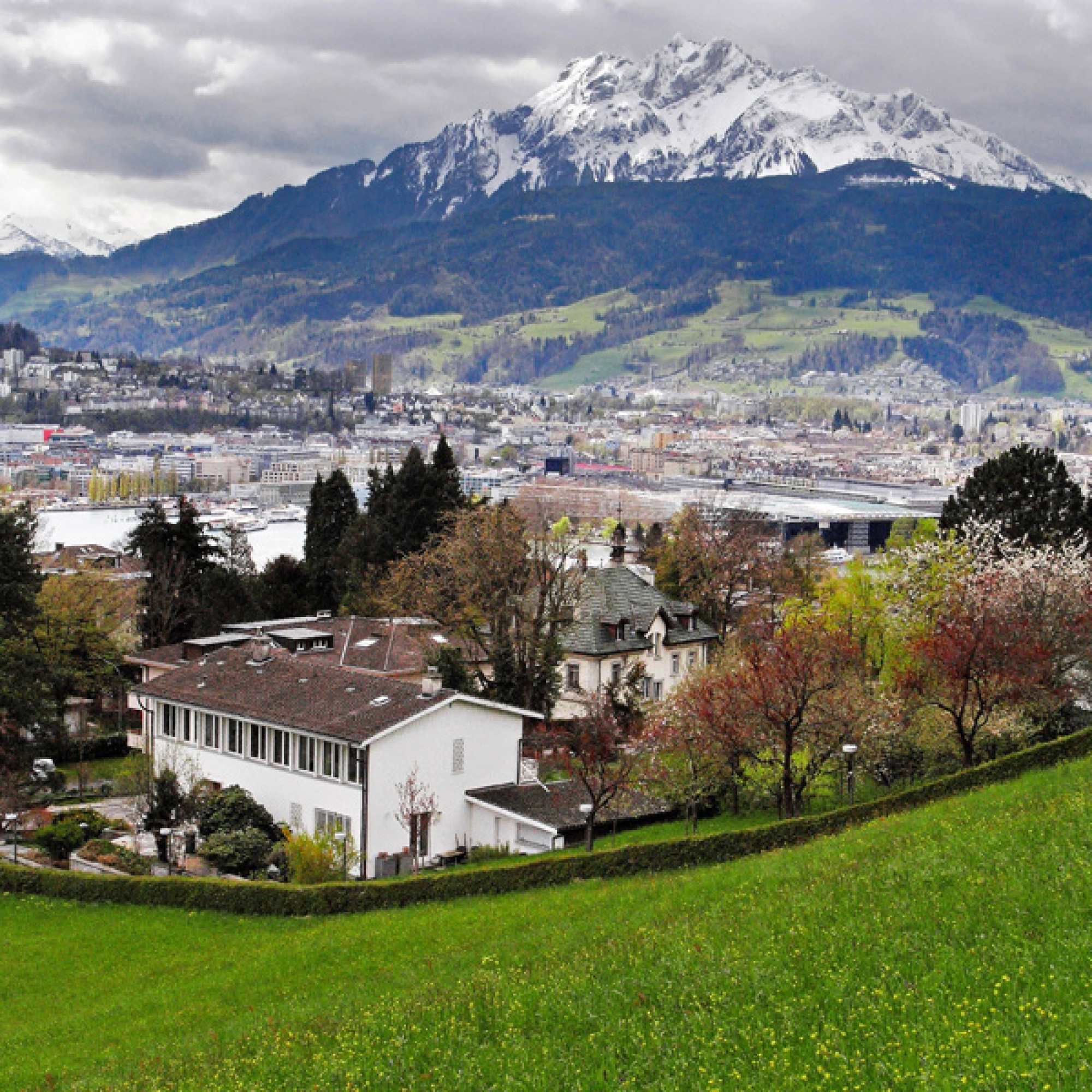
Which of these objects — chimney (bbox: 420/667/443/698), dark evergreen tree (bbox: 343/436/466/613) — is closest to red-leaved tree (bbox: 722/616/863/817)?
chimney (bbox: 420/667/443/698)

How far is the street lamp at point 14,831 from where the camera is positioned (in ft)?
89.2

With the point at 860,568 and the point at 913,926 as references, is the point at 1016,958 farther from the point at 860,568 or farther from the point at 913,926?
the point at 860,568

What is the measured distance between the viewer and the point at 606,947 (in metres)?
Result: 14.1

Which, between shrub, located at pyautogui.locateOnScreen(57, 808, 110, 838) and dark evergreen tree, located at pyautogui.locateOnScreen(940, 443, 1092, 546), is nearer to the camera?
shrub, located at pyautogui.locateOnScreen(57, 808, 110, 838)

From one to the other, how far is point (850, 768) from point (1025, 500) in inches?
804

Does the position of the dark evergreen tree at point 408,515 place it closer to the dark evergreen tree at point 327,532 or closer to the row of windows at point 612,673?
the dark evergreen tree at point 327,532

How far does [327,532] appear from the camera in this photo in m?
58.5

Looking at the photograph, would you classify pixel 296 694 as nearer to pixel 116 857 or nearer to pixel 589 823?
pixel 116 857

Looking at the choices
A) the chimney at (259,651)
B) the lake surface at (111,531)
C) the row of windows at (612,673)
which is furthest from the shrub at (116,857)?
the lake surface at (111,531)

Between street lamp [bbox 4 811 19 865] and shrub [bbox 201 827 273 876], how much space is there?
12.1 ft

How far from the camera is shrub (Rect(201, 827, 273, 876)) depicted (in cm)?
2706

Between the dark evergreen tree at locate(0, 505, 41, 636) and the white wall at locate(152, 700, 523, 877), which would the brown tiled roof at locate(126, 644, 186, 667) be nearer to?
the dark evergreen tree at locate(0, 505, 41, 636)

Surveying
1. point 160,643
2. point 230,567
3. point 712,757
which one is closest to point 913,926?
point 712,757

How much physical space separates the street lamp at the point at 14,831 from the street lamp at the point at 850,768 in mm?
15883
